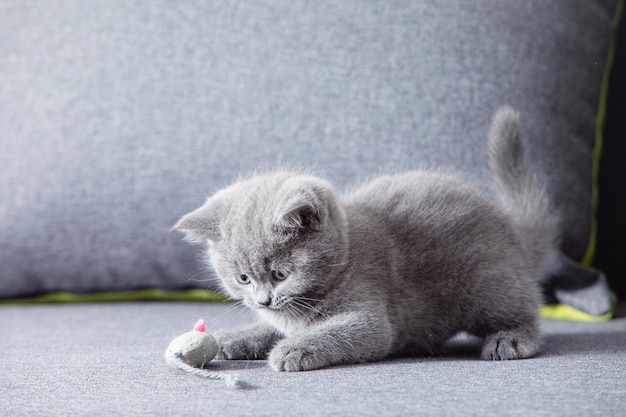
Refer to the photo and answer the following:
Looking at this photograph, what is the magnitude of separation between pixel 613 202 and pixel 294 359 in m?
1.14

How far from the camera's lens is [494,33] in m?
1.81

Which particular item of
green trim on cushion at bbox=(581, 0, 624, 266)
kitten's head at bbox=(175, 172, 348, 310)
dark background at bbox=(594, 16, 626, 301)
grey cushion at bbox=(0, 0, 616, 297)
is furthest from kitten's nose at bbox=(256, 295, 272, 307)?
dark background at bbox=(594, 16, 626, 301)

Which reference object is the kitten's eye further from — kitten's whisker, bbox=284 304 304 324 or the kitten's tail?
the kitten's tail

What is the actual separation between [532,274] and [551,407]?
667 millimetres

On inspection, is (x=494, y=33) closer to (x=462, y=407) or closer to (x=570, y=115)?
(x=570, y=115)

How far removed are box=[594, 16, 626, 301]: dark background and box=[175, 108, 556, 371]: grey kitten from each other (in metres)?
0.53

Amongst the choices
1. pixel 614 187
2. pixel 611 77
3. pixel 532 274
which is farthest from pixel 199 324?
pixel 611 77

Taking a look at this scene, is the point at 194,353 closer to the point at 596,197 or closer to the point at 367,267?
the point at 367,267

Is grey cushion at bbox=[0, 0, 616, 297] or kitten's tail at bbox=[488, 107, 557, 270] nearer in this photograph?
kitten's tail at bbox=[488, 107, 557, 270]

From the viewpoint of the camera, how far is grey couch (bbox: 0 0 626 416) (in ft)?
5.85

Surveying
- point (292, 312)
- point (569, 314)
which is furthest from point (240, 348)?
point (569, 314)

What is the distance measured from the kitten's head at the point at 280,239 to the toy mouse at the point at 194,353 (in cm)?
12

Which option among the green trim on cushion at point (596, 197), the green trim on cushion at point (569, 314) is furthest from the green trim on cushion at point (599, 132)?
the green trim on cushion at point (569, 314)

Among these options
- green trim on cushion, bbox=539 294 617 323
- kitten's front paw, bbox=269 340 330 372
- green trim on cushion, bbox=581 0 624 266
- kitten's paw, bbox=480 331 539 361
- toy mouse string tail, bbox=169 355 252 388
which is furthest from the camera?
green trim on cushion, bbox=581 0 624 266
